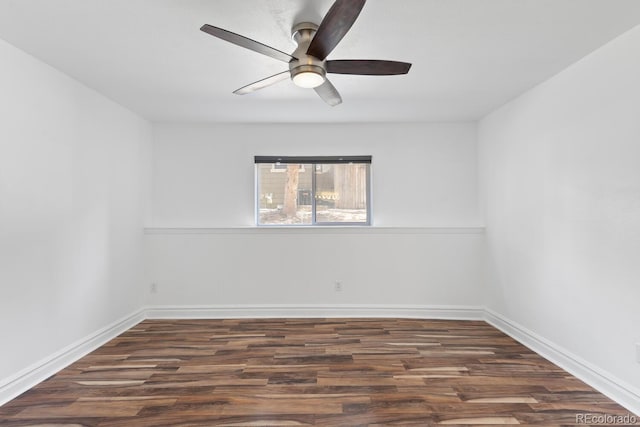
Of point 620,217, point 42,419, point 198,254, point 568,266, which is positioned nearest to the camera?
point 42,419

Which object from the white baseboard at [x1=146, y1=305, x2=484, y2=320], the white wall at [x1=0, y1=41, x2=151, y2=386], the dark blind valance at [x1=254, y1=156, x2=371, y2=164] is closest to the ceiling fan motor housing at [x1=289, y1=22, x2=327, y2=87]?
the white wall at [x1=0, y1=41, x2=151, y2=386]

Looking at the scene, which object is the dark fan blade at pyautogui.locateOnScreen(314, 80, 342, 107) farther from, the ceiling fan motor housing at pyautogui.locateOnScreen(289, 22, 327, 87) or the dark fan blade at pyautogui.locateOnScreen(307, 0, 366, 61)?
the dark fan blade at pyautogui.locateOnScreen(307, 0, 366, 61)

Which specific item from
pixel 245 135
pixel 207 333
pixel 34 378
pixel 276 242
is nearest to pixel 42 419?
pixel 34 378

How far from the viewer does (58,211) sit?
262 centimetres

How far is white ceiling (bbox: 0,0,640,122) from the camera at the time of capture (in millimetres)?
1819

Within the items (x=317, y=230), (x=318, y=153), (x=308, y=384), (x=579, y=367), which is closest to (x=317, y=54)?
(x=308, y=384)

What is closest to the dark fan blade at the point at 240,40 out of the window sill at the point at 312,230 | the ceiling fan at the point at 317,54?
the ceiling fan at the point at 317,54

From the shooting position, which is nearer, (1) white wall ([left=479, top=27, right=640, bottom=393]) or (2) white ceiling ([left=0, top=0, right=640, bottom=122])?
(2) white ceiling ([left=0, top=0, right=640, bottom=122])

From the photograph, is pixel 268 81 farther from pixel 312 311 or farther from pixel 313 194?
pixel 312 311

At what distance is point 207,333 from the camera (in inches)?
134

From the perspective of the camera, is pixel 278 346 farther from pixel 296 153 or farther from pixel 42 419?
pixel 296 153

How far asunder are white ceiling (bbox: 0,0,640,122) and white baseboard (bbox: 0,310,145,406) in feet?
6.97

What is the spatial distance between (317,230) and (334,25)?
2.62m

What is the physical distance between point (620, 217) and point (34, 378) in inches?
157
